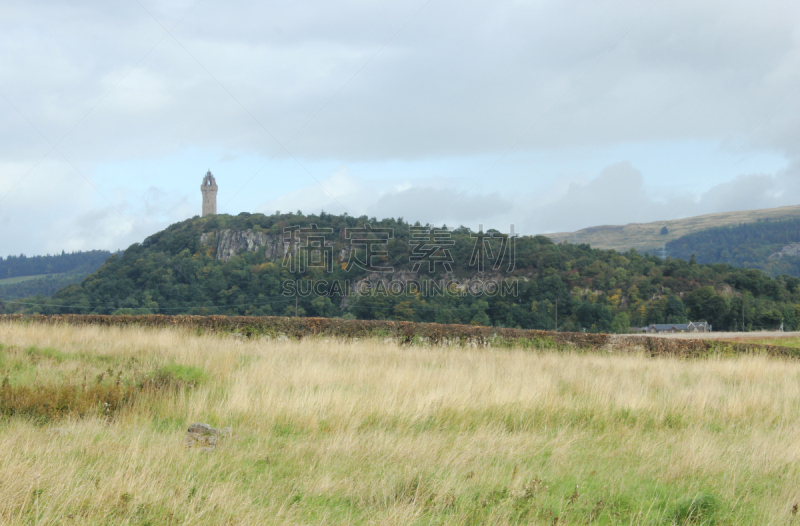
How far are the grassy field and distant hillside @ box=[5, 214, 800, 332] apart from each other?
45.8 metres

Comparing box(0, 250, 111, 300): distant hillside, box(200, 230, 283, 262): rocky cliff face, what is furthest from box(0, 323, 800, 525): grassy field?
box(0, 250, 111, 300): distant hillside

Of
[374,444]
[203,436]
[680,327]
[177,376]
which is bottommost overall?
[680,327]

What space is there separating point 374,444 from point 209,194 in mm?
175667

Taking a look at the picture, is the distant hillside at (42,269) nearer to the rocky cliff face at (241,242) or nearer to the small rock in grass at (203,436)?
the rocky cliff face at (241,242)

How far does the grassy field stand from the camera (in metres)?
3.72

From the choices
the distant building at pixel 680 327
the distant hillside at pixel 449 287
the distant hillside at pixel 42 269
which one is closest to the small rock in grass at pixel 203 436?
the distant hillside at pixel 449 287

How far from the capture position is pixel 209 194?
556 ft

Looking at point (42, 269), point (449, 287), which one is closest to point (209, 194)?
point (42, 269)

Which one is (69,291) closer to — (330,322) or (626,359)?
(330,322)

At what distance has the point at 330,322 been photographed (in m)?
17.2

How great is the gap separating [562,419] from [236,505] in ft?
15.0

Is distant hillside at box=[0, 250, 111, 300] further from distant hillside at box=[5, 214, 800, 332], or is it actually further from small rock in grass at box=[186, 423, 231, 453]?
small rock in grass at box=[186, 423, 231, 453]

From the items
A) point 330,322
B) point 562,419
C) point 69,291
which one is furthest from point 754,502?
point 69,291

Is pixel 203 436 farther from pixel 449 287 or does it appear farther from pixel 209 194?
pixel 209 194
